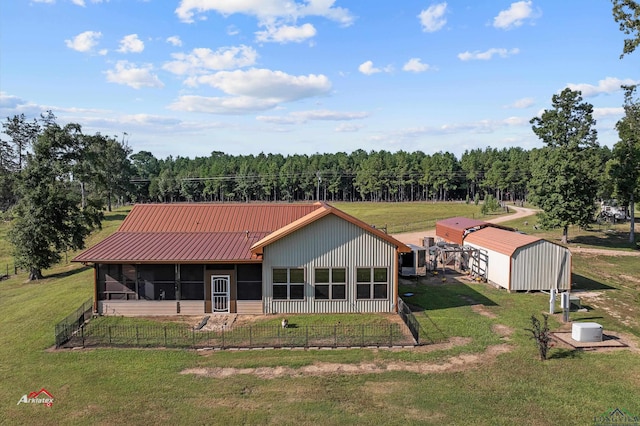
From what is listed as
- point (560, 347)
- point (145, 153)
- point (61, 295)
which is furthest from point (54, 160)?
point (145, 153)

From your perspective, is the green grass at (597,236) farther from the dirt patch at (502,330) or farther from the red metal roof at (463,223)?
the dirt patch at (502,330)

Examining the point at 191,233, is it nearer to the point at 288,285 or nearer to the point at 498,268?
the point at 288,285

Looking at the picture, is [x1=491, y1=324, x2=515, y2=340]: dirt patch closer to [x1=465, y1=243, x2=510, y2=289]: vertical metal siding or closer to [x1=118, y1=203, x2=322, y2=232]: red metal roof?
[x1=465, y1=243, x2=510, y2=289]: vertical metal siding

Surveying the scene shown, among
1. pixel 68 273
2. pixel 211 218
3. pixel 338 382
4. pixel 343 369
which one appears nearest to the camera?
pixel 338 382

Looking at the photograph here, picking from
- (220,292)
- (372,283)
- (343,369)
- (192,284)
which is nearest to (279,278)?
(220,292)

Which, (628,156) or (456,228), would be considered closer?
(456,228)

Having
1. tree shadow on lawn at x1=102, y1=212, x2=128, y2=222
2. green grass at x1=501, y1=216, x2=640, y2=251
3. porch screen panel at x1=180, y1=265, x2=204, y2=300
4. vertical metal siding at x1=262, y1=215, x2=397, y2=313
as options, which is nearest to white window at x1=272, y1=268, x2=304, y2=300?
vertical metal siding at x1=262, y1=215, x2=397, y2=313

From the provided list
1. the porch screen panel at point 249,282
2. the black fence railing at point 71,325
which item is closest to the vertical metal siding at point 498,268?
the porch screen panel at point 249,282
